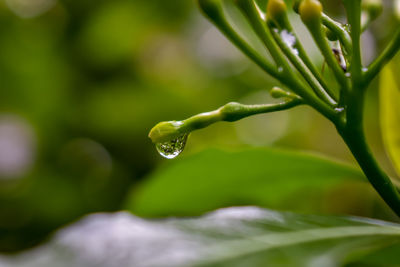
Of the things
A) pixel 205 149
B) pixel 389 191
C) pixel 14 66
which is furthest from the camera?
pixel 14 66

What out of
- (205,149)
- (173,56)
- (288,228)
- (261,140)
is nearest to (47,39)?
(173,56)

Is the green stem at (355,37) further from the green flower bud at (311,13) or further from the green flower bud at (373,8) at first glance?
the green flower bud at (373,8)

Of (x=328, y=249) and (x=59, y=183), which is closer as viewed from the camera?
(x=328, y=249)

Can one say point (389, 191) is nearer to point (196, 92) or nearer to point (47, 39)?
point (196, 92)

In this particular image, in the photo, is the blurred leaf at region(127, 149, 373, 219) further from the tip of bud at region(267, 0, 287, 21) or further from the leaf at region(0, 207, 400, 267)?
the tip of bud at region(267, 0, 287, 21)

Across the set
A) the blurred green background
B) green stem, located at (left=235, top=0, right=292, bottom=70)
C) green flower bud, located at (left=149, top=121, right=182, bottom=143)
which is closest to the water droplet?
green flower bud, located at (left=149, top=121, right=182, bottom=143)

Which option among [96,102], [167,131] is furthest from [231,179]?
[96,102]
